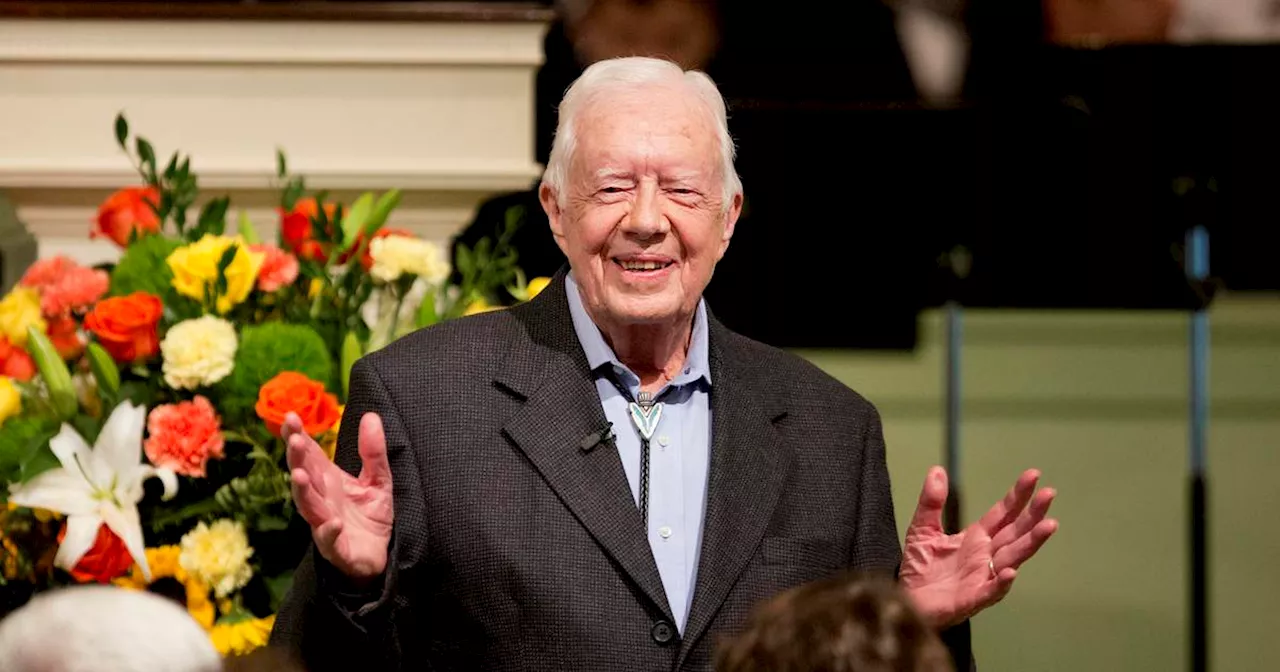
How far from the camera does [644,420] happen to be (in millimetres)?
2164

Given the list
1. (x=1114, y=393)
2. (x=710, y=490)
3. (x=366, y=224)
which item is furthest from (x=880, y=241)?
(x=710, y=490)

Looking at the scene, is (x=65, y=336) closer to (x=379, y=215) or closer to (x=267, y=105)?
(x=379, y=215)

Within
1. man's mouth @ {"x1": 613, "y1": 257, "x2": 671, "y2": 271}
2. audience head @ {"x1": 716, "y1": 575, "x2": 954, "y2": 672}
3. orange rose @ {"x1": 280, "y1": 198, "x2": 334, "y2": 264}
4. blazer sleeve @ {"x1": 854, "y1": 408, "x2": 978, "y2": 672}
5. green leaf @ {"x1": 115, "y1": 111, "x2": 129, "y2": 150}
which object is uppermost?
green leaf @ {"x1": 115, "y1": 111, "x2": 129, "y2": 150}

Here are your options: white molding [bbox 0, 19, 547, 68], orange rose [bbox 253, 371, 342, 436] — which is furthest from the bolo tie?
white molding [bbox 0, 19, 547, 68]

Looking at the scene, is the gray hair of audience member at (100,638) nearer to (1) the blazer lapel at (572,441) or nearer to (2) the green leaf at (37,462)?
(1) the blazer lapel at (572,441)

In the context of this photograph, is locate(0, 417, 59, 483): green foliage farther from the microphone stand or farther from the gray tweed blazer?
the microphone stand

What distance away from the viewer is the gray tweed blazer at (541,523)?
202cm

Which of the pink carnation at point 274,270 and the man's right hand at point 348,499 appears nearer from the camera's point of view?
the man's right hand at point 348,499

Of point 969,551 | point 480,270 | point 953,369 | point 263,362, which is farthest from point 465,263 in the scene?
point 953,369

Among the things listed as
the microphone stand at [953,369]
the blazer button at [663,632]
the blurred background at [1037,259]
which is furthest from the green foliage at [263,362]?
the microphone stand at [953,369]

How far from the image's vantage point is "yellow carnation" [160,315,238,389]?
2.43 meters

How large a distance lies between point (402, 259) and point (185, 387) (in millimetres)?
353

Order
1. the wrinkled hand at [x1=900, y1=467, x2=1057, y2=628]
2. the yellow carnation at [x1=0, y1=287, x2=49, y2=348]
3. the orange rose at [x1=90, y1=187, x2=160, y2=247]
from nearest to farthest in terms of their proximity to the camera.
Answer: the wrinkled hand at [x1=900, y1=467, x2=1057, y2=628]
the yellow carnation at [x1=0, y1=287, x2=49, y2=348]
the orange rose at [x1=90, y1=187, x2=160, y2=247]

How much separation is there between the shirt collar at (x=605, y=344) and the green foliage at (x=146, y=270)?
660 millimetres
